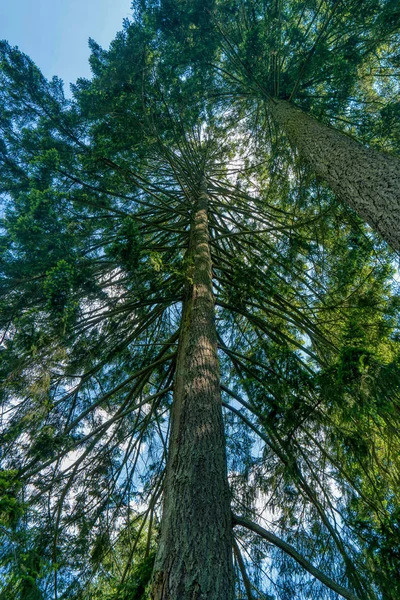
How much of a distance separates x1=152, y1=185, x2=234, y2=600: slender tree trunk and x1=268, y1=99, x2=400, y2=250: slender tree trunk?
1813 mm

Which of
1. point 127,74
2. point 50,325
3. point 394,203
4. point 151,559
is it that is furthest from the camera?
point 127,74

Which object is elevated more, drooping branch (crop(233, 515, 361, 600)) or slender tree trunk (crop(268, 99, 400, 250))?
slender tree trunk (crop(268, 99, 400, 250))

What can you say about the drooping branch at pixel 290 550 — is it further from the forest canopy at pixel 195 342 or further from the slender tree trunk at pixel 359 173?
the slender tree trunk at pixel 359 173

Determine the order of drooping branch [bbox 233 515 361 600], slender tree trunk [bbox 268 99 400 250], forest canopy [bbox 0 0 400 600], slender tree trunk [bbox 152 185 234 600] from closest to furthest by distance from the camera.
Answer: slender tree trunk [bbox 152 185 234 600] → drooping branch [bbox 233 515 361 600] → forest canopy [bbox 0 0 400 600] → slender tree trunk [bbox 268 99 400 250]

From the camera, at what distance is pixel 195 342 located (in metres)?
2.94

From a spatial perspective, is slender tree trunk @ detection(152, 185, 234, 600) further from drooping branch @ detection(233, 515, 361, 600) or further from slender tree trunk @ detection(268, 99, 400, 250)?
slender tree trunk @ detection(268, 99, 400, 250)

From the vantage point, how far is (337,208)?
515cm

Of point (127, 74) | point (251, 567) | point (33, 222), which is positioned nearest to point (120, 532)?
Answer: point (251, 567)

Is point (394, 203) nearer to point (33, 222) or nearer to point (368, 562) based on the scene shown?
point (368, 562)

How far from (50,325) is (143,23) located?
207 inches

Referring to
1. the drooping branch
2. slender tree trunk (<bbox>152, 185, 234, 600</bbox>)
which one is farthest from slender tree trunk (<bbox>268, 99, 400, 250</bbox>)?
the drooping branch

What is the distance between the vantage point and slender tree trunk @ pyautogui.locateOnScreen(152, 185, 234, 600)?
1.49 m

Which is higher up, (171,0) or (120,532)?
(171,0)

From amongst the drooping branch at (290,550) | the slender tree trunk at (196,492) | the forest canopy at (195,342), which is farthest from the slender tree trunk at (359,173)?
the drooping branch at (290,550)
